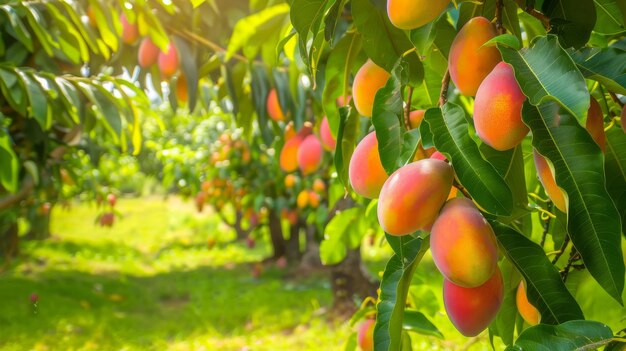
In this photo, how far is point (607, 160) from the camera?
1.78ft

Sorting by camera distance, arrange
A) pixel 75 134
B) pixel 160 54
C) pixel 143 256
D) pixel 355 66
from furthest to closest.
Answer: pixel 143 256
pixel 75 134
pixel 160 54
pixel 355 66

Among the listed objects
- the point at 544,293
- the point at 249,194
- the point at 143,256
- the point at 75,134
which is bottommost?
the point at 143,256

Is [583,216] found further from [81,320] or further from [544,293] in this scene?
[81,320]

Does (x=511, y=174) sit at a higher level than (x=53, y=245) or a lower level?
higher

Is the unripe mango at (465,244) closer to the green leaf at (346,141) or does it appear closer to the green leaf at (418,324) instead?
the green leaf at (346,141)

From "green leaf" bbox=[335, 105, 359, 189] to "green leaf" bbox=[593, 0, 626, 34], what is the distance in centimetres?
25

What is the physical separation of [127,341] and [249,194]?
4.46 feet

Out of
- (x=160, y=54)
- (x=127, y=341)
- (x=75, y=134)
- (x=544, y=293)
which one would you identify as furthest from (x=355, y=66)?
(x=127, y=341)

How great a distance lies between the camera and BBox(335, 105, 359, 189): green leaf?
647 millimetres

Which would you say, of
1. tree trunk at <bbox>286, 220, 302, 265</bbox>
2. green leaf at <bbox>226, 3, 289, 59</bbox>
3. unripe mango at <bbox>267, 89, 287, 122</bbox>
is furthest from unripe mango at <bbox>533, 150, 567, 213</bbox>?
tree trunk at <bbox>286, 220, 302, 265</bbox>

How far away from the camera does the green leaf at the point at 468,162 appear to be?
43cm

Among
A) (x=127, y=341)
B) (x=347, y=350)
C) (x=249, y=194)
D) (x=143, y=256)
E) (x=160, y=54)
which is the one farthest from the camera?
(x=143, y=256)

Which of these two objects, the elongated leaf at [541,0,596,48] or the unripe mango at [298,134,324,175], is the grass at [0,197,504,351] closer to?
the unripe mango at [298,134,324,175]

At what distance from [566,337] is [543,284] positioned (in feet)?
0.14
